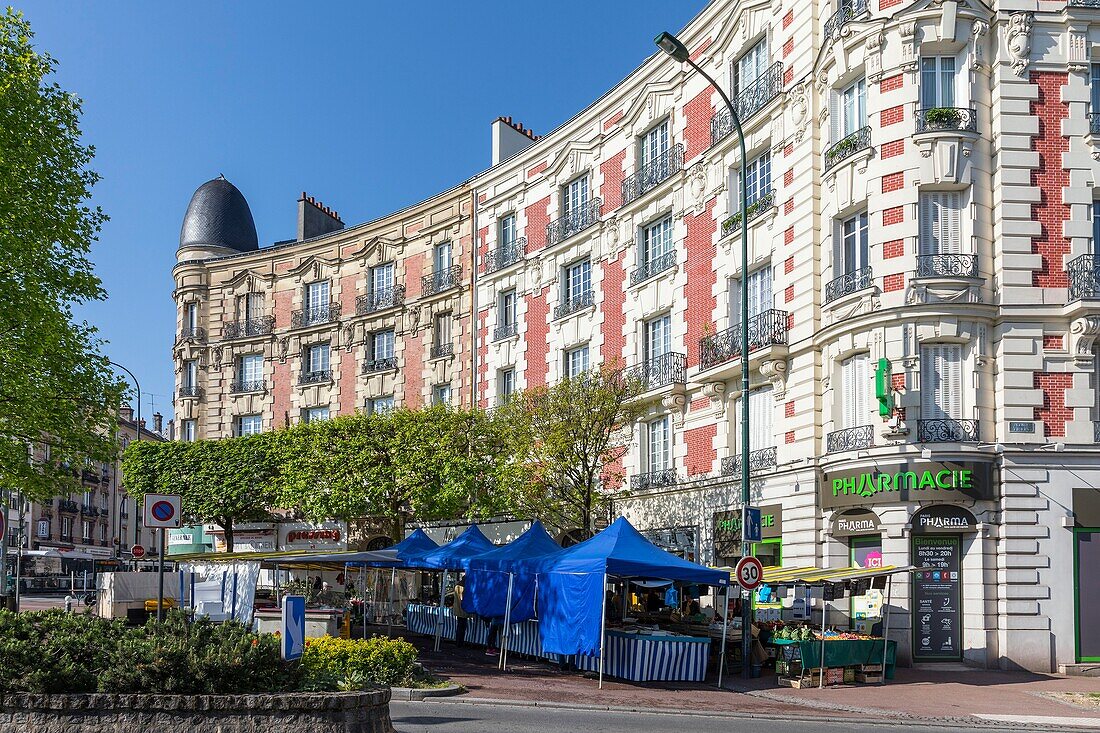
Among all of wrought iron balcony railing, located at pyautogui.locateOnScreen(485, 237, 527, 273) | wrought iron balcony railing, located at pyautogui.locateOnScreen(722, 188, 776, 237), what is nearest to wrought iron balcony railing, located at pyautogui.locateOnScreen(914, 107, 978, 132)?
wrought iron balcony railing, located at pyautogui.locateOnScreen(722, 188, 776, 237)

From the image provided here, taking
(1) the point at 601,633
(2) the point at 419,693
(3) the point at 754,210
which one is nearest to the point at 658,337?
(3) the point at 754,210

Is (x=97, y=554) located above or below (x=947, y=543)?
below

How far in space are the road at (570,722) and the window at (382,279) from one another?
3178 centimetres

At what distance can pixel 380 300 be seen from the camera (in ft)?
157

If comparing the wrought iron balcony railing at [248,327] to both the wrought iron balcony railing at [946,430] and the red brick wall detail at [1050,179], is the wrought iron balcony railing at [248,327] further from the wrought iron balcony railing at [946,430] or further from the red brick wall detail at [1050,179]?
the red brick wall detail at [1050,179]

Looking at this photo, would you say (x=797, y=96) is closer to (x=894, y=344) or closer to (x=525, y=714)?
(x=894, y=344)

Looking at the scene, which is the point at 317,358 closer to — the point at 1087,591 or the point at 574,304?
the point at 574,304

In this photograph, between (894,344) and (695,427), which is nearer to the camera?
(894,344)

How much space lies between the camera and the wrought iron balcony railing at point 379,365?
155 feet

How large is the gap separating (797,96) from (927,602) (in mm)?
12179

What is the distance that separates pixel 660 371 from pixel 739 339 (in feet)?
13.8

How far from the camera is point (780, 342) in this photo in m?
28.2

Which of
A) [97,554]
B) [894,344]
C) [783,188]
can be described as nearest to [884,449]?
[894,344]

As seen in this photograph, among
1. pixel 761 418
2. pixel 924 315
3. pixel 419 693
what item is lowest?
pixel 419 693
